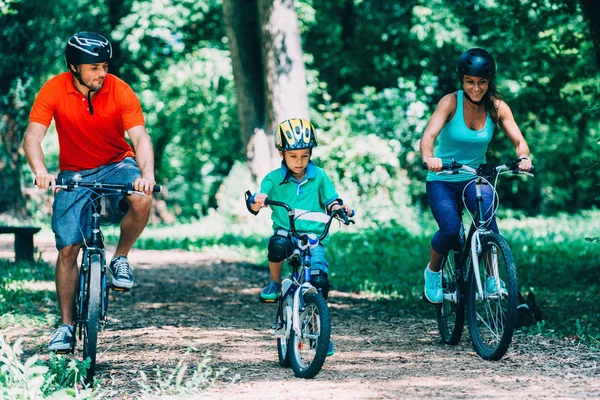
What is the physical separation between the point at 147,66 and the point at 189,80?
111 inches

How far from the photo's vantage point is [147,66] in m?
25.5

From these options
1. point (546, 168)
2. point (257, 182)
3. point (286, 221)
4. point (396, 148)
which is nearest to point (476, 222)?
point (286, 221)

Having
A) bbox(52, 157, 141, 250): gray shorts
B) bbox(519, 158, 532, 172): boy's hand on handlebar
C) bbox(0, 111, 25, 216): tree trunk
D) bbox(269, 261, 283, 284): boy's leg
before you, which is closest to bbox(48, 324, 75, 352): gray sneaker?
bbox(52, 157, 141, 250): gray shorts

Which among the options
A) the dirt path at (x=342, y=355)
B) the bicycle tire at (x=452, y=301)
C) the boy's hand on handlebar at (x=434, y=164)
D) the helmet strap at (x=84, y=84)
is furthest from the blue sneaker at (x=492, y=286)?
the helmet strap at (x=84, y=84)

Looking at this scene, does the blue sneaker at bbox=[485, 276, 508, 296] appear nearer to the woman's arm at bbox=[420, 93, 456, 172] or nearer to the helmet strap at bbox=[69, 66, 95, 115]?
the woman's arm at bbox=[420, 93, 456, 172]

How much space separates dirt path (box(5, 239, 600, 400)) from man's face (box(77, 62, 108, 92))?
1881 mm

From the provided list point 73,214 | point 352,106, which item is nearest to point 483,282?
point 73,214

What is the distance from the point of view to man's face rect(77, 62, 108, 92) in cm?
579

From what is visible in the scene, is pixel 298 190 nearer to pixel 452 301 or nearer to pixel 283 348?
pixel 283 348

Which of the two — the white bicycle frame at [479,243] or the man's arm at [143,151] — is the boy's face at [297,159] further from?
the white bicycle frame at [479,243]

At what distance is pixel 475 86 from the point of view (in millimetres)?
6305

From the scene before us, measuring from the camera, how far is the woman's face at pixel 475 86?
630 centimetres

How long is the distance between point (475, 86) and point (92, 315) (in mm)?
3044

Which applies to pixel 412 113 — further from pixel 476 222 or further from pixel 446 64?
pixel 476 222
